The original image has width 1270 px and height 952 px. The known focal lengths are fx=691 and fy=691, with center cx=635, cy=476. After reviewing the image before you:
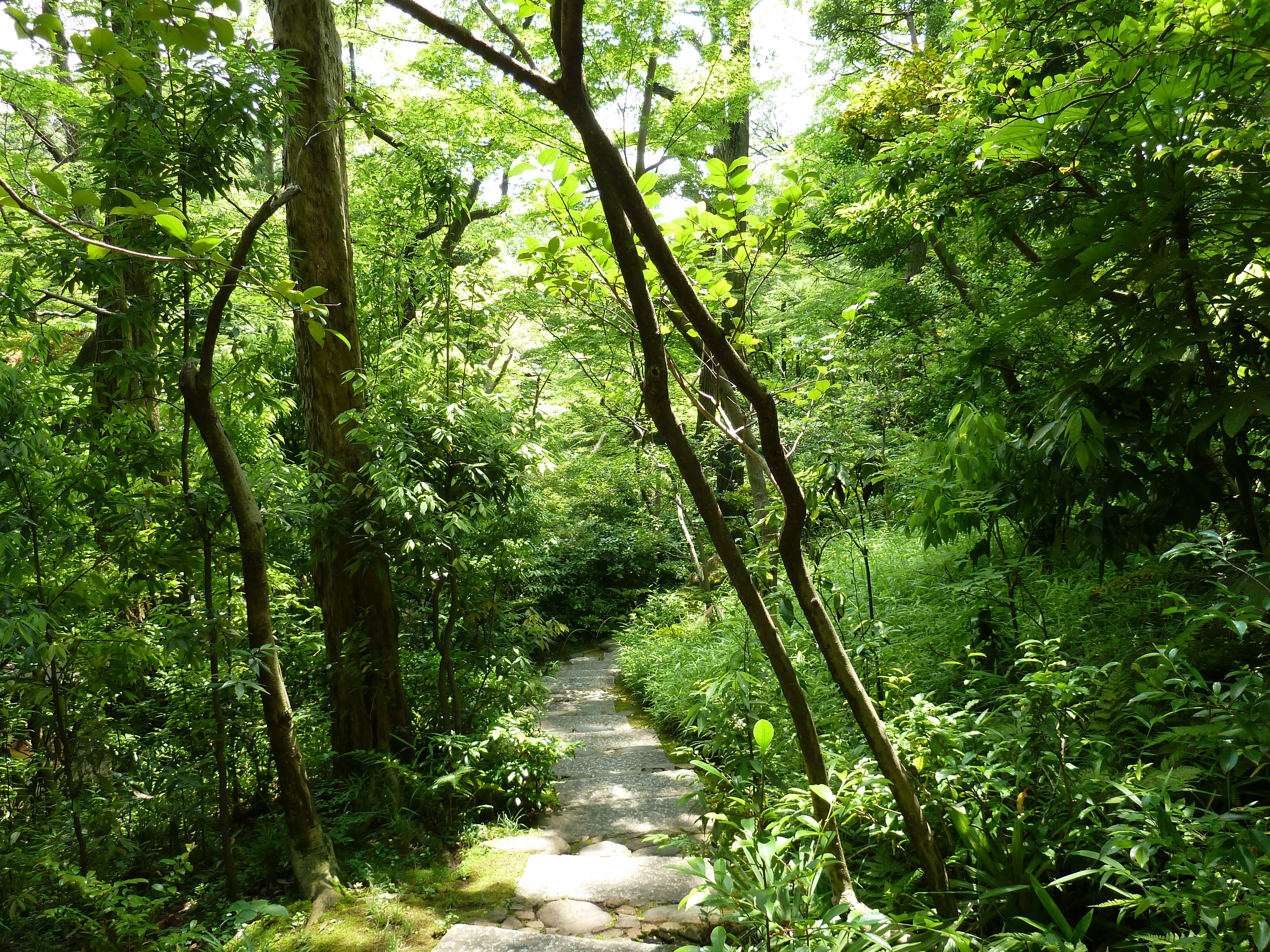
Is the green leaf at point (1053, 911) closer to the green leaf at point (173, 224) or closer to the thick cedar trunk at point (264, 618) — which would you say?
the green leaf at point (173, 224)

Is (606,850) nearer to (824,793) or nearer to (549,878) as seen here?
(549,878)

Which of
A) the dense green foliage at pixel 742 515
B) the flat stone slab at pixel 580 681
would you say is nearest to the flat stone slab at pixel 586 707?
the flat stone slab at pixel 580 681

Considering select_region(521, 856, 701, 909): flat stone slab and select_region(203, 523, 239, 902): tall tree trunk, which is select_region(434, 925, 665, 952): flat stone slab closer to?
select_region(521, 856, 701, 909): flat stone slab

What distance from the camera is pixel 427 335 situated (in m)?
4.21

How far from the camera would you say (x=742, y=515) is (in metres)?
3.81

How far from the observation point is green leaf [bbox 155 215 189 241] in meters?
1.00

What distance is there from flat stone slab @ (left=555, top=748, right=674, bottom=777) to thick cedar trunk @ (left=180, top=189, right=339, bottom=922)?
168cm

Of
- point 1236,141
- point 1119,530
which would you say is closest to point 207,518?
point 1119,530

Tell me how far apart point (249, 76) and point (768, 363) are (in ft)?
28.3

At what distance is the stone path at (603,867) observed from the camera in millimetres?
2551

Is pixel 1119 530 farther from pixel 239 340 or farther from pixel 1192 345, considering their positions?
pixel 239 340

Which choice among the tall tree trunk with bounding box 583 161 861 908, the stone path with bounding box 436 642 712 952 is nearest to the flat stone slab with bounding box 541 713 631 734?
the stone path with bounding box 436 642 712 952

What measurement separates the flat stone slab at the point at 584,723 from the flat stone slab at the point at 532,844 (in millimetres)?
1811

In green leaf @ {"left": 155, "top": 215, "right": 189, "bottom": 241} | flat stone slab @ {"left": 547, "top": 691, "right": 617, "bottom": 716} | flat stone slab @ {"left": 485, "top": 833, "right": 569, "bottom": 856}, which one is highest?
green leaf @ {"left": 155, "top": 215, "right": 189, "bottom": 241}
